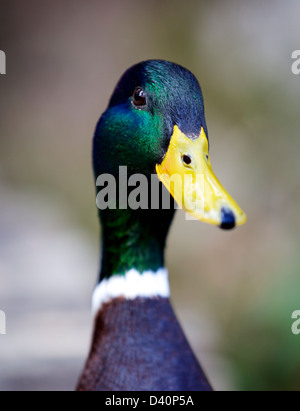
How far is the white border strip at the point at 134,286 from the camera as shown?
114 cm

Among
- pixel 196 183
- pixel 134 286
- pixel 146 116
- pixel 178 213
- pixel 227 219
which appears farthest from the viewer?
pixel 178 213

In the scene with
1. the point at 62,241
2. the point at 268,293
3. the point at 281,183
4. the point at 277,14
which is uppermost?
the point at 277,14

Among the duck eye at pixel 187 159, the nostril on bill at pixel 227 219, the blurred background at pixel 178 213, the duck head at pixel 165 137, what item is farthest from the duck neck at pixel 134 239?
the blurred background at pixel 178 213

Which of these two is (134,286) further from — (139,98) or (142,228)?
(139,98)

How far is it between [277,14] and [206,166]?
8.02 ft

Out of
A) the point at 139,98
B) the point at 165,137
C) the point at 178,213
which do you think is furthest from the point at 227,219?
the point at 178,213

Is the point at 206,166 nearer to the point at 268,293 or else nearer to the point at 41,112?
the point at 268,293

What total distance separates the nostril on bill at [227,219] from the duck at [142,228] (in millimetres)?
139

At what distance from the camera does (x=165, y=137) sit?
99 centimetres

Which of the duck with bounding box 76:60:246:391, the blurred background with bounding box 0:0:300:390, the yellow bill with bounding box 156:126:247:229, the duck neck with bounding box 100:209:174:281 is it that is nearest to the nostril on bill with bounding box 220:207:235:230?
the yellow bill with bounding box 156:126:247:229

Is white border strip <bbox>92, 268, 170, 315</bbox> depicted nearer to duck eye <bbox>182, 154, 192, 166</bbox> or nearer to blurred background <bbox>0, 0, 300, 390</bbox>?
duck eye <bbox>182, 154, 192, 166</bbox>

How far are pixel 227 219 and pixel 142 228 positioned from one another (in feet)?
1.28

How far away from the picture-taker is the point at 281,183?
3201 mm

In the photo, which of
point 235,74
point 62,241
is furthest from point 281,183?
point 62,241
